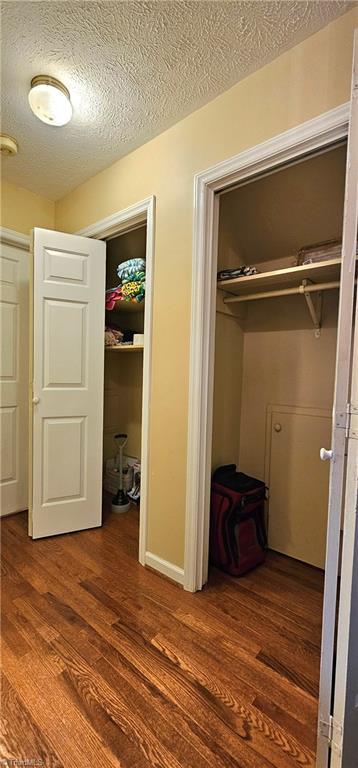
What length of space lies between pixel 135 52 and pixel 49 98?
0.45 m

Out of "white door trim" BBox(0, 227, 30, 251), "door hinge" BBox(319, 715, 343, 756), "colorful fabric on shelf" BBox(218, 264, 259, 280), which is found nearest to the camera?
"door hinge" BBox(319, 715, 343, 756)

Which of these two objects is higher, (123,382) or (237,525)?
(123,382)

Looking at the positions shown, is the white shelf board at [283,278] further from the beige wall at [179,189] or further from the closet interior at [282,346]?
the beige wall at [179,189]

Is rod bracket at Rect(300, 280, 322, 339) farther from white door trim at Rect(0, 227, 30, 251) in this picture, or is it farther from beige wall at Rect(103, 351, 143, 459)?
white door trim at Rect(0, 227, 30, 251)

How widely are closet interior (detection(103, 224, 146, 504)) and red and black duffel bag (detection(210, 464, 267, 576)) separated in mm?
1075

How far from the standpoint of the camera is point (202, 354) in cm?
167

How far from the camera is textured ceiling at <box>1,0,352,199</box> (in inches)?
46.6

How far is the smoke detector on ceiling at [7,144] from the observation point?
189 centimetres

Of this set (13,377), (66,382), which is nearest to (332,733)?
(66,382)

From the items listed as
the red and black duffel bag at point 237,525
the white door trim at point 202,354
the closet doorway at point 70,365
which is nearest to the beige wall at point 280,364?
the red and black duffel bag at point 237,525

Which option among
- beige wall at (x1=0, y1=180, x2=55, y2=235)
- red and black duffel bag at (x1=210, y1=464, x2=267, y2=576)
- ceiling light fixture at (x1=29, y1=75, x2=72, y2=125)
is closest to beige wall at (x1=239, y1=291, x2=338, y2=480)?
red and black duffel bag at (x1=210, y1=464, x2=267, y2=576)

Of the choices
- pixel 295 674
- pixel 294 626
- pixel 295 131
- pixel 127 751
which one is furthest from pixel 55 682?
pixel 295 131

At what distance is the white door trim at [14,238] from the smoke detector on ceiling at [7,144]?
1.74ft

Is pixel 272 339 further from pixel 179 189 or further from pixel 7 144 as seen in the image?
pixel 7 144
